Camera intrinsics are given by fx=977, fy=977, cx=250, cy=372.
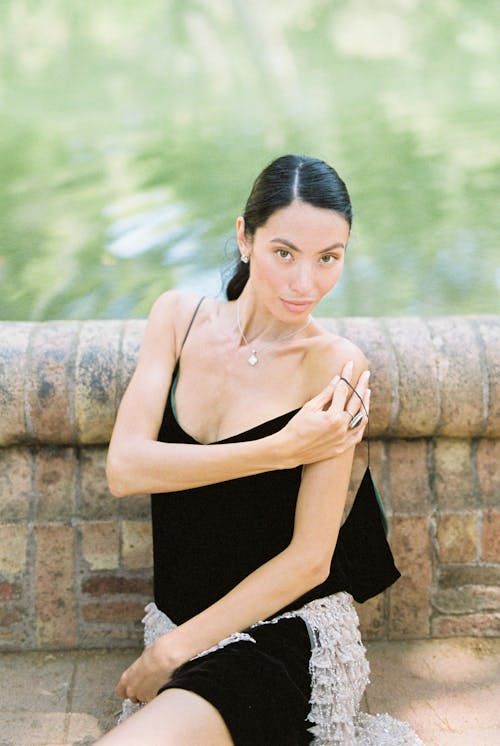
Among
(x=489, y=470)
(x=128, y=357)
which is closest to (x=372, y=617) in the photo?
(x=489, y=470)

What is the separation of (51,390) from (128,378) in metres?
0.20

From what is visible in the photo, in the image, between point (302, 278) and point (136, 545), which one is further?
point (136, 545)

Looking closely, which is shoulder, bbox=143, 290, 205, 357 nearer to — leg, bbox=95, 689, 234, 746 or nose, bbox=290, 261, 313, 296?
nose, bbox=290, 261, 313, 296

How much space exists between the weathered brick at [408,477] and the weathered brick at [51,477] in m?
0.88

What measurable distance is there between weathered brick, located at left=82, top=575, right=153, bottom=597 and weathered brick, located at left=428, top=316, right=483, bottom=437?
0.93m

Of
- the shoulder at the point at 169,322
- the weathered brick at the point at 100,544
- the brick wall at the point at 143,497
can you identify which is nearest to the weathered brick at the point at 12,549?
the brick wall at the point at 143,497

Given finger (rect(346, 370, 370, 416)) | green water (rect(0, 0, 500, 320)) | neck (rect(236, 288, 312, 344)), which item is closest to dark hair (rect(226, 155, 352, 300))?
neck (rect(236, 288, 312, 344))

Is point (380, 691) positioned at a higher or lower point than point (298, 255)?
lower

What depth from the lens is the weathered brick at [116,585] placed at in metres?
2.71

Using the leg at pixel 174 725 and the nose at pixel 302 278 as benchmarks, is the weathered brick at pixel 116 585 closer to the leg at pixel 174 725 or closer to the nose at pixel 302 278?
the leg at pixel 174 725

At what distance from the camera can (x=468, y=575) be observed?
2.74 meters

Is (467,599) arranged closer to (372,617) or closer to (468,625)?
(468,625)

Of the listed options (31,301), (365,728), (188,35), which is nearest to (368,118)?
(188,35)

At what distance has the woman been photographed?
6.87ft
